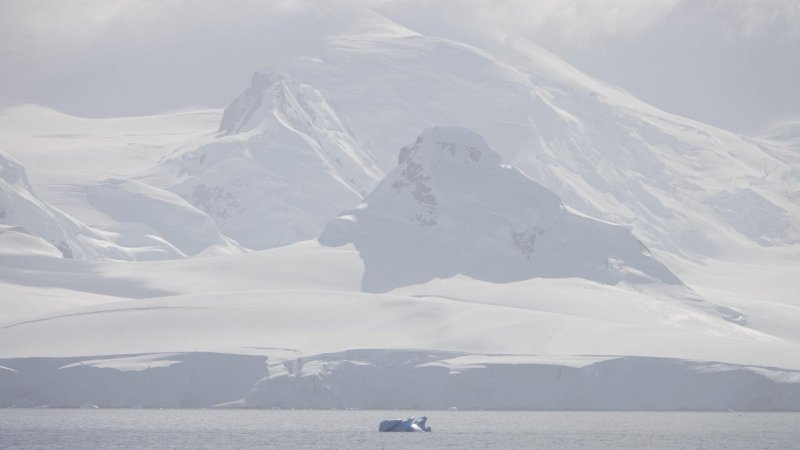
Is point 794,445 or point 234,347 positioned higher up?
point 234,347

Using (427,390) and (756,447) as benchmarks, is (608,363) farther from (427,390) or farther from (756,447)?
(756,447)

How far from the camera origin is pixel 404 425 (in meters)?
162

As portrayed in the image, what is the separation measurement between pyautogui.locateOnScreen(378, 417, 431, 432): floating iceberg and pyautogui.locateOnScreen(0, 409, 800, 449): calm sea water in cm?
170

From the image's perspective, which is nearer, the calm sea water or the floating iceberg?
the calm sea water

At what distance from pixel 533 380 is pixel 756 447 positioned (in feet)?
159

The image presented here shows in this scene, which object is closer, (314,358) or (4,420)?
(4,420)

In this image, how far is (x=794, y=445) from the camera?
14075 cm

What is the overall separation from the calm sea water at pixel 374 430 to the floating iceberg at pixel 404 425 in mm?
1695

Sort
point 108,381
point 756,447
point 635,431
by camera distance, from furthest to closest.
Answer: point 108,381, point 635,431, point 756,447

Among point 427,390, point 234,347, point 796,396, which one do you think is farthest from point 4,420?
point 796,396

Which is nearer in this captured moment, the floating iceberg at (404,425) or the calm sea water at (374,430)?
the calm sea water at (374,430)

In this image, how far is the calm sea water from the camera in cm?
14188

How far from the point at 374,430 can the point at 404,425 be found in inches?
109

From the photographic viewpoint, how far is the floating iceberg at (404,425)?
161125mm
